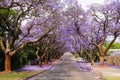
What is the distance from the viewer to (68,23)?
52.8 m

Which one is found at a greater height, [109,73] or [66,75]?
[66,75]

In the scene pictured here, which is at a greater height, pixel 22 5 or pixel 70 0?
pixel 70 0

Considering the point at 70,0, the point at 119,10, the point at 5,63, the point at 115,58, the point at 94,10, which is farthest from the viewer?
the point at 115,58

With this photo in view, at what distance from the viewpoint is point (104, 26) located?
55.7 meters

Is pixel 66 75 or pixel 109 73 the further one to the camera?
pixel 109 73

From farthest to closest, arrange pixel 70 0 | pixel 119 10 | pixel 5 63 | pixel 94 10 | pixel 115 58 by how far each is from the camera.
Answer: pixel 115 58 < pixel 94 10 < pixel 119 10 < pixel 70 0 < pixel 5 63

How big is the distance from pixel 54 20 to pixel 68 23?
18.1 m

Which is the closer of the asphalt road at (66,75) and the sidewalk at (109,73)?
the asphalt road at (66,75)

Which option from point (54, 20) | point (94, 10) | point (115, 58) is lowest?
point (115, 58)

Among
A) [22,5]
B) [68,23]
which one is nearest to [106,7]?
[68,23]

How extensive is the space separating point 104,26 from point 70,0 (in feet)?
35.0

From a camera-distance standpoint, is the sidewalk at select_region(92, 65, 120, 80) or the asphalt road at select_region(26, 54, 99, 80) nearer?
the asphalt road at select_region(26, 54, 99, 80)

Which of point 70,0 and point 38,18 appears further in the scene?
point 70,0

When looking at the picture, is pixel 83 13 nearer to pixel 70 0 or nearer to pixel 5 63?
pixel 70 0
